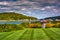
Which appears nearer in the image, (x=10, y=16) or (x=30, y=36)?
(x=30, y=36)

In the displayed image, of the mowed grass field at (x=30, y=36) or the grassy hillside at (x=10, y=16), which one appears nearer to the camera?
the mowed grass field at (x=30, y=36)

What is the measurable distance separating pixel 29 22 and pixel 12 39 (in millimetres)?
6981

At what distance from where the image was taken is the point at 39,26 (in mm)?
15008

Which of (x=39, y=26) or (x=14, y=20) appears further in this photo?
(x=39, y=26)

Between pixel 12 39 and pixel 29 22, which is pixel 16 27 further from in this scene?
pixel 12 39

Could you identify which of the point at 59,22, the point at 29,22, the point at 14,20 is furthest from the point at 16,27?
the point at 59,22

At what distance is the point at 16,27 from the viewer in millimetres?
12750

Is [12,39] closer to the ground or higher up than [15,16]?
closer to the ground

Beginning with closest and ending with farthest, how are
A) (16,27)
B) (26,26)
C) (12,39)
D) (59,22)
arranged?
1. (12,39)
2. (16,27)
3. (26,26)
4. (59,22)

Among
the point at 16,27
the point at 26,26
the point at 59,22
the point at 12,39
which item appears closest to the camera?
the point at 12,39

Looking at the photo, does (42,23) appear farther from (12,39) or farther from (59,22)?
(12,39)

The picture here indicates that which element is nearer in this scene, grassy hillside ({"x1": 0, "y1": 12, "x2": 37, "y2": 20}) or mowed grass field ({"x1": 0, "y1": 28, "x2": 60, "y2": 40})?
mowed grass field ({"x1": 0, "y1": 28, "x2": 60, "y2": 40})

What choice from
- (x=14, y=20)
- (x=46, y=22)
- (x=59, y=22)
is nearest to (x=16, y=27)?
(x=14, y=20)

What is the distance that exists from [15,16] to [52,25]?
346 centimetres
